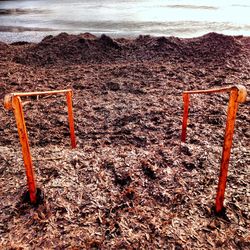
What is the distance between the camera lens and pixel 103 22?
3084 cm

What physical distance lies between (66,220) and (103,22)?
29.8 metres

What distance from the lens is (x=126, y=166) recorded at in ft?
14.8

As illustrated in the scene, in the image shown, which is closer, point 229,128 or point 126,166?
point 229,128

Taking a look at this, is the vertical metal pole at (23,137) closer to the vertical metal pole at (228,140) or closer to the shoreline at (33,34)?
the vertical metal pole at (228,140)

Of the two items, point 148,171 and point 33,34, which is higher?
point 33,34

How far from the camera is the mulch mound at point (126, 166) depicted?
3.32m

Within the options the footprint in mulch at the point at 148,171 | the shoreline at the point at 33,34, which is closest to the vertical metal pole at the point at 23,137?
the footprint in mulch at the point at 148,171

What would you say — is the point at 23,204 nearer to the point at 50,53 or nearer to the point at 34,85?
the point at 34,85

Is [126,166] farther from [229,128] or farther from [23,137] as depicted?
[229,128]

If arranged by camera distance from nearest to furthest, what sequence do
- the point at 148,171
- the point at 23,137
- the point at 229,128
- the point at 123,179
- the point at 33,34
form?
the point at 229,128
the point at 23,137
the point at 123,179
the point at 148,171
the point at 33,34

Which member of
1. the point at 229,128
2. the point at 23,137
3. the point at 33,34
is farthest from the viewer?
the point at 33,34

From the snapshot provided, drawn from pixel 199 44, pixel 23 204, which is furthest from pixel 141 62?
pixel 23 204

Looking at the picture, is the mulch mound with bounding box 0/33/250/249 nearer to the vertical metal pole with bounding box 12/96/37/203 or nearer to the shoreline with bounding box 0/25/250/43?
the vertical metal pole with bounding box 12/96/37/203

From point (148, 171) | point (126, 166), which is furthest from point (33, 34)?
point (148, 171)
